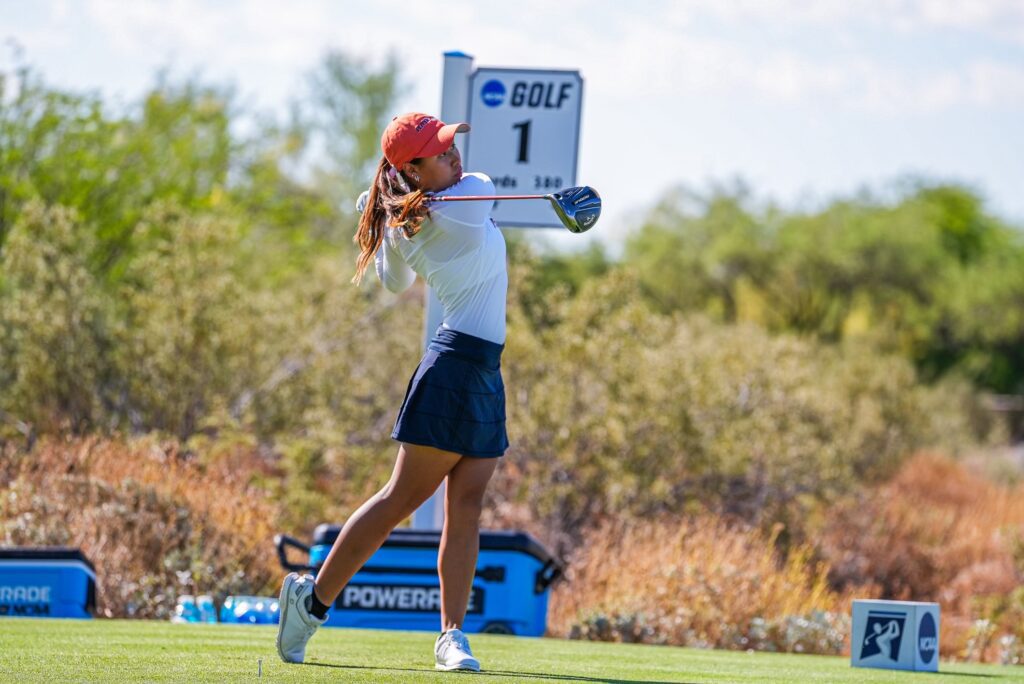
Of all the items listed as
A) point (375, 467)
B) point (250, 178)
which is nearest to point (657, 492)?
point (375, 467)

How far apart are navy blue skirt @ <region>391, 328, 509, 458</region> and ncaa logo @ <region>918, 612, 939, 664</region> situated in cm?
219

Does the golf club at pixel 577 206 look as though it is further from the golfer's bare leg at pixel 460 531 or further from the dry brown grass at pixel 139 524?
the dry brown grass at pixel 139 524

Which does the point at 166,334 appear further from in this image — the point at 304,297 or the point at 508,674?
the point at 508,674

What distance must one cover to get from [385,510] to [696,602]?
4.16 metres

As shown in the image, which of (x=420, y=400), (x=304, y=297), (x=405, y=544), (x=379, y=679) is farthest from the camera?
(x=304, y=297)

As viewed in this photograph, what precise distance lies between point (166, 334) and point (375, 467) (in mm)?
2224

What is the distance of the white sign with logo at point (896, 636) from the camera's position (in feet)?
20.5

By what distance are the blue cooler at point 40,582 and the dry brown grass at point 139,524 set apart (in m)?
1.23

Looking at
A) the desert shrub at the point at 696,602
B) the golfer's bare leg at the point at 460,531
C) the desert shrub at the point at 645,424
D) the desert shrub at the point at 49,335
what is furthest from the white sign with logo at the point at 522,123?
the desert shrub at the point at 49,335

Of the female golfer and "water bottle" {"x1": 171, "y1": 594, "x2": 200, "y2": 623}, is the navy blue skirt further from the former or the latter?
"water bottle" {"x1": 171, "y1": 594, "x2": 200, "y2": 623}

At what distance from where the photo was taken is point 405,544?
8.08 metres

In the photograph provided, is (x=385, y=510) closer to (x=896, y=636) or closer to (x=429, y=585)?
(x=896, y=636)

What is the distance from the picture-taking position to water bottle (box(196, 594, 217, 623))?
848 centimetres

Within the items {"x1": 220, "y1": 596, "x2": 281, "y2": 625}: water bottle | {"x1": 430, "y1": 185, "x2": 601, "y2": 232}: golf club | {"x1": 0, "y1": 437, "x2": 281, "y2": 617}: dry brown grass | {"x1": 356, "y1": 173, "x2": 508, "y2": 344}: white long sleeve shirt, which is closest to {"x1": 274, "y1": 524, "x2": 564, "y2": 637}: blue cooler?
{"x1": 220, "y1": 596, "x2": 281, "y2": 625}: water bottle
